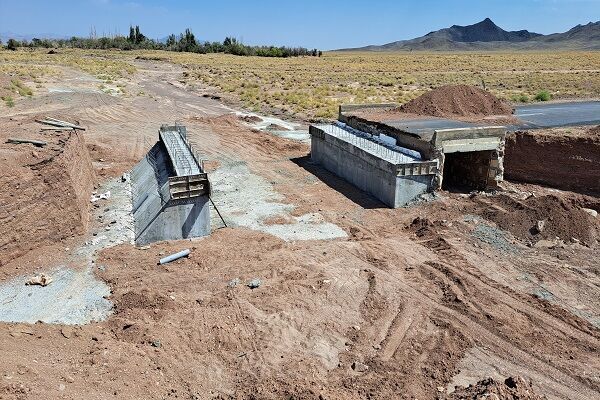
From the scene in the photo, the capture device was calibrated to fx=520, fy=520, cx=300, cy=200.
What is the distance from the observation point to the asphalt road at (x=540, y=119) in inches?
828

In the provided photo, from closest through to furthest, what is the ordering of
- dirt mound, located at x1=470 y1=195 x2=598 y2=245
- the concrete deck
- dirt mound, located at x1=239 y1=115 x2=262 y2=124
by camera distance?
dirt mound, located at x1=470 y1=195 x2=598 y2=245, the concrete deck, dirt mound, located at x1=239 y1=115 x2=262 y2=124

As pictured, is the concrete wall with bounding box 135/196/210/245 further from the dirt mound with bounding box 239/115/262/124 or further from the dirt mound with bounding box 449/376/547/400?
the dirt mound with bounding box 239/115/262/124

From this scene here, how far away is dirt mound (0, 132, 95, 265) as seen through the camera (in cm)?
1272

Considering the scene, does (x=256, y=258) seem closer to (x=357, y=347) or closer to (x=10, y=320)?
(x=357, y=347)

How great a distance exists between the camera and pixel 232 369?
892cm

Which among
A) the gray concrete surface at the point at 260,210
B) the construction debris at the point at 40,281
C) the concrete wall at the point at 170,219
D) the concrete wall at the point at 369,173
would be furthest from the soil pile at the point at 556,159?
the construction debris at the point at 40,281

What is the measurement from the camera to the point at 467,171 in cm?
1973

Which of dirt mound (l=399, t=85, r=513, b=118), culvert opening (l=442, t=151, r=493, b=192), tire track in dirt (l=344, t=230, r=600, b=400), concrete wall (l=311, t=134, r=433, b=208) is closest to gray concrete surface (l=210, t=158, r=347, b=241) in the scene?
concrete wall (l=311, t=134, r=433, b=208)

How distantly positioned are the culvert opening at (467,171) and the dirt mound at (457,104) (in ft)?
14.9

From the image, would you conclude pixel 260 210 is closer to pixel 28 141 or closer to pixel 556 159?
pixel 28 141

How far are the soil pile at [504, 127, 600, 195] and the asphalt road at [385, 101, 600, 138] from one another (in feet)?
4.15

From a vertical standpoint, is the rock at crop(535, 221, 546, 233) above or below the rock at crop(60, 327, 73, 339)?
above

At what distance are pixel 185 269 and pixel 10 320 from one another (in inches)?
147

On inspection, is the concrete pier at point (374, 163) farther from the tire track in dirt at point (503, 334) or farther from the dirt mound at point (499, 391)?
the dirt mound at point (499, 391)
